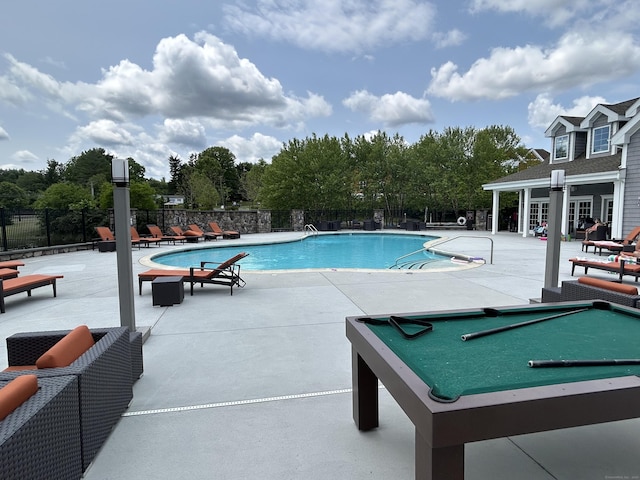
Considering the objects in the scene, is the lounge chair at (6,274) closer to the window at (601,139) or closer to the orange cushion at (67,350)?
the orange cushion at (67,350)

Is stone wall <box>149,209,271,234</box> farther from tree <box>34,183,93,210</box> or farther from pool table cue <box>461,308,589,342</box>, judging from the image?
pool table cue <box>461,308,589,342</box>

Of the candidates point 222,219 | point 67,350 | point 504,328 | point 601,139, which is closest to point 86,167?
point 222,219

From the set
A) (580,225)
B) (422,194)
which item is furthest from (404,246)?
(422,194)

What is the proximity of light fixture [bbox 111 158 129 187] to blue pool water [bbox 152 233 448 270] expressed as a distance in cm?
870

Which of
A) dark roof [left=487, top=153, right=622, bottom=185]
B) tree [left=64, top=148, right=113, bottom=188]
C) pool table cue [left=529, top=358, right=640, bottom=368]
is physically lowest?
pool table cue [left=529, top=358, right=640, bottom=368]

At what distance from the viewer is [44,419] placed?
1.78m

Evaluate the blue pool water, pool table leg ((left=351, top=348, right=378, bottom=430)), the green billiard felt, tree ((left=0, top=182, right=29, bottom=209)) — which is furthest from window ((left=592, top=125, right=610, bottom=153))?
tree ((left=0, top=182, right=29, bottom=209))

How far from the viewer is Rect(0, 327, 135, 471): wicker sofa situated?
2.21m

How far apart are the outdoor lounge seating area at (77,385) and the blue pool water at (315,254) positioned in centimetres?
962

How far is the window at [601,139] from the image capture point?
18.4 metres

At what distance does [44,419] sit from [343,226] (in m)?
26.4

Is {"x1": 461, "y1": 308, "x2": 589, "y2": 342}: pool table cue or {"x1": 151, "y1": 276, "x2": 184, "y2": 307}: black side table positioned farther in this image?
{"x1": 151, "y1": 276, "x2": 184, "y2": 307}: black side table

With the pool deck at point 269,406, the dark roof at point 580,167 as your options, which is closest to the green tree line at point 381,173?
the dark roof at point 580,167

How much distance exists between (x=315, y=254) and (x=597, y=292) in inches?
496
